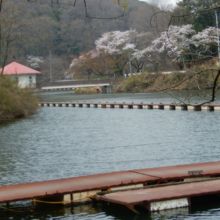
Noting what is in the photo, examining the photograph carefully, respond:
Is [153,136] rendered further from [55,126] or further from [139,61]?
[139,61]

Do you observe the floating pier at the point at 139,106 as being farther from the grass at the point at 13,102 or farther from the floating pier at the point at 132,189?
the floating pier at the point at 132,189

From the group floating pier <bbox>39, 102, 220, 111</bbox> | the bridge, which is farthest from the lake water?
the bridge

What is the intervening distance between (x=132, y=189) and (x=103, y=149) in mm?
9491

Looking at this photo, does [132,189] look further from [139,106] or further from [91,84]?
[91,84]

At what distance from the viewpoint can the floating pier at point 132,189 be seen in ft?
35.4

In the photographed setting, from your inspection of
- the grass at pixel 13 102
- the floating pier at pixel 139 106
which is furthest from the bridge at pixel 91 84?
the grass at pixel 13 102

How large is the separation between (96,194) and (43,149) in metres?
11.1

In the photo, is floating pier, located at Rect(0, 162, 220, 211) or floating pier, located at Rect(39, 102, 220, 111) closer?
floating pier, located at Rect(0, 162, 220, 211)

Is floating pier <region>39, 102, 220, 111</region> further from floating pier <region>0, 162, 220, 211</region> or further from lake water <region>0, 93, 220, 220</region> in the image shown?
floating pier <region>0, 162, 220, 211</region>

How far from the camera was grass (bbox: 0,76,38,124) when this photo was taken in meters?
37.8

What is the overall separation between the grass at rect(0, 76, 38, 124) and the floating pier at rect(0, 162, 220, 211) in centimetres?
2547

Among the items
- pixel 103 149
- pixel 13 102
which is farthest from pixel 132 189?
pixel 13 102

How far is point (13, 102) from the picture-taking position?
1543 inches

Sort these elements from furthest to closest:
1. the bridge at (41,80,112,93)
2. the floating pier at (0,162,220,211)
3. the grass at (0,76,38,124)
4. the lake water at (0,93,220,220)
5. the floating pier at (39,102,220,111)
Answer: the bridge at (41,80,112,93) < the grass at (0,76,38,124) < the floating pier at (39,102,220,111) < the lake water at (0,93,220,220) < the floating pier at (0,162,220,211)
